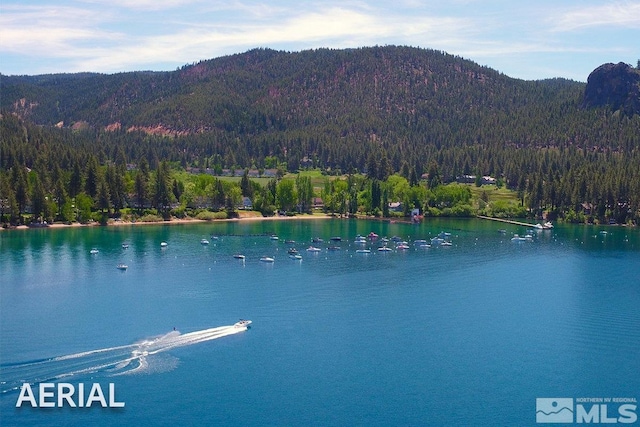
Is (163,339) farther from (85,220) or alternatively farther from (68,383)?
(85,220)

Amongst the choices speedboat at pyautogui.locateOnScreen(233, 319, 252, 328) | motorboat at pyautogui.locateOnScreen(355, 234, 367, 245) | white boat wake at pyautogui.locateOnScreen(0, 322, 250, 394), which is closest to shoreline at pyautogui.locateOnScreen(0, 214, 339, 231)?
motorboat at pyautogui.locateOnScreen(355, 234, 367, 245)

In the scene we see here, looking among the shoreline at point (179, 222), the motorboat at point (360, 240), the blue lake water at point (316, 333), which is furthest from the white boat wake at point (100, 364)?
the shoreline at point (179, 222)

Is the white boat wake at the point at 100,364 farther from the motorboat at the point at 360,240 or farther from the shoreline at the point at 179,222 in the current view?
the shoreline at the point at 179,222

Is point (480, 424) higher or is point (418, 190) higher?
point (418, 190)

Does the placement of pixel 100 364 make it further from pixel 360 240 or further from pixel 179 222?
pixel 179 222

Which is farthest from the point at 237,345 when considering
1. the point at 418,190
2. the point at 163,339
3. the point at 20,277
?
the point at 418,190

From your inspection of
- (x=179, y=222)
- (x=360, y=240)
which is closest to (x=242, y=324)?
(x=360, y=240)
